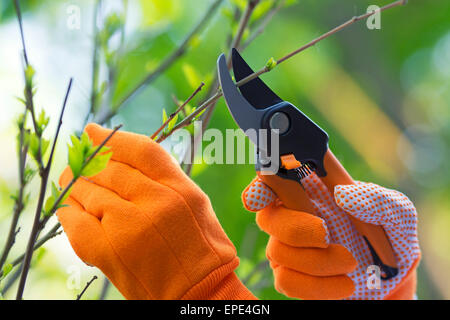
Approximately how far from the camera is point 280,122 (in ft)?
1.20

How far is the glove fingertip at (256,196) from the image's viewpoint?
1.26 feet

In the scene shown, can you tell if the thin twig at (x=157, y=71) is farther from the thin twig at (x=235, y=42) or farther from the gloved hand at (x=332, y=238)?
the gloved hand at (x=332, y=238)

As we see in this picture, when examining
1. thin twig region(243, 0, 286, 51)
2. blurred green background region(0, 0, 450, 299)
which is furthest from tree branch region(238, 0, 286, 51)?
blurred green background region(0, 0, 450, 299)

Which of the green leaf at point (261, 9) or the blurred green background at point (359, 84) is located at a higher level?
the green leaf at point (261, 9)

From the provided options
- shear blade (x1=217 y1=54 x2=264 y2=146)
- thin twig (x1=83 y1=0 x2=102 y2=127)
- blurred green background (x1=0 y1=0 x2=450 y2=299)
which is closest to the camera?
shear blade (x1=217 y1=54 x2=264 y2=146)

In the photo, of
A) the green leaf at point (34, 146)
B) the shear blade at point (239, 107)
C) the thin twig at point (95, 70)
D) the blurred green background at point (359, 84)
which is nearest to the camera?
the green leaf at point (34, 146)

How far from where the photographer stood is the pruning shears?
0.35m

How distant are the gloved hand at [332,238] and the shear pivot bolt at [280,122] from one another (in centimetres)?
6

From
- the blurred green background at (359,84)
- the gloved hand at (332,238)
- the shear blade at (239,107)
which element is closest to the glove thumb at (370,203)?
the gloved hand at (332,238)

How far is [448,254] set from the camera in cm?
133

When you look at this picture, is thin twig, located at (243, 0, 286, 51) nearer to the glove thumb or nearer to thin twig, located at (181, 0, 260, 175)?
thin twig, located at (181, 0, 260, 175)

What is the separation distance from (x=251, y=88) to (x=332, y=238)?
0.61ft
